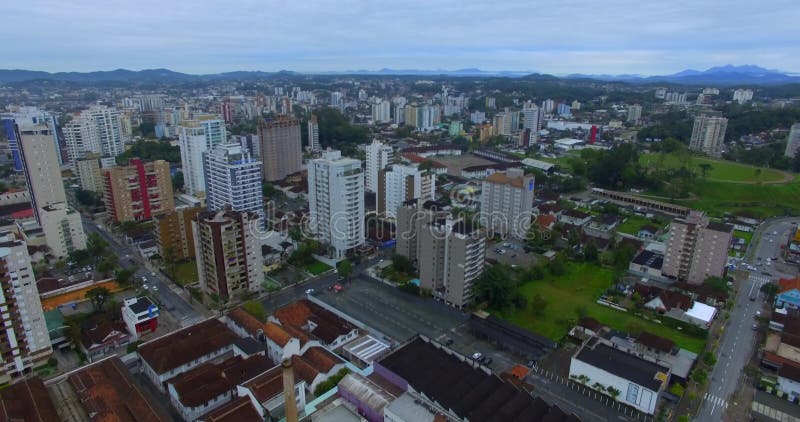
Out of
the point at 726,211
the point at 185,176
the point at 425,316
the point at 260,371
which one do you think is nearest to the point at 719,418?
the point at 425,316

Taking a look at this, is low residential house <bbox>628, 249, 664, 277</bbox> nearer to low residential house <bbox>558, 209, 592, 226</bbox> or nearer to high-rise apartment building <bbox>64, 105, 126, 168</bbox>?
low residential house <bbox>558, 209, 592, 226</bbox>

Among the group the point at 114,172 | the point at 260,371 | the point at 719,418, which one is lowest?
the point at 719,418

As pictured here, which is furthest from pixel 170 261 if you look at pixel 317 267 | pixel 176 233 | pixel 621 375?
pixel 621 375

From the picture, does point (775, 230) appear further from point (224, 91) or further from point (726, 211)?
point (224, 91)

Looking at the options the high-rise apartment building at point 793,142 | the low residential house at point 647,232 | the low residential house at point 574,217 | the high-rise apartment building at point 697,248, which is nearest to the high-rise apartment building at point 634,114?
the high-rise apartment building at point 793,142

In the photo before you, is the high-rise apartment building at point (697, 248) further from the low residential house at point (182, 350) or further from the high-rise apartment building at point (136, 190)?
the high-rise apartment building at point (136, 190)
